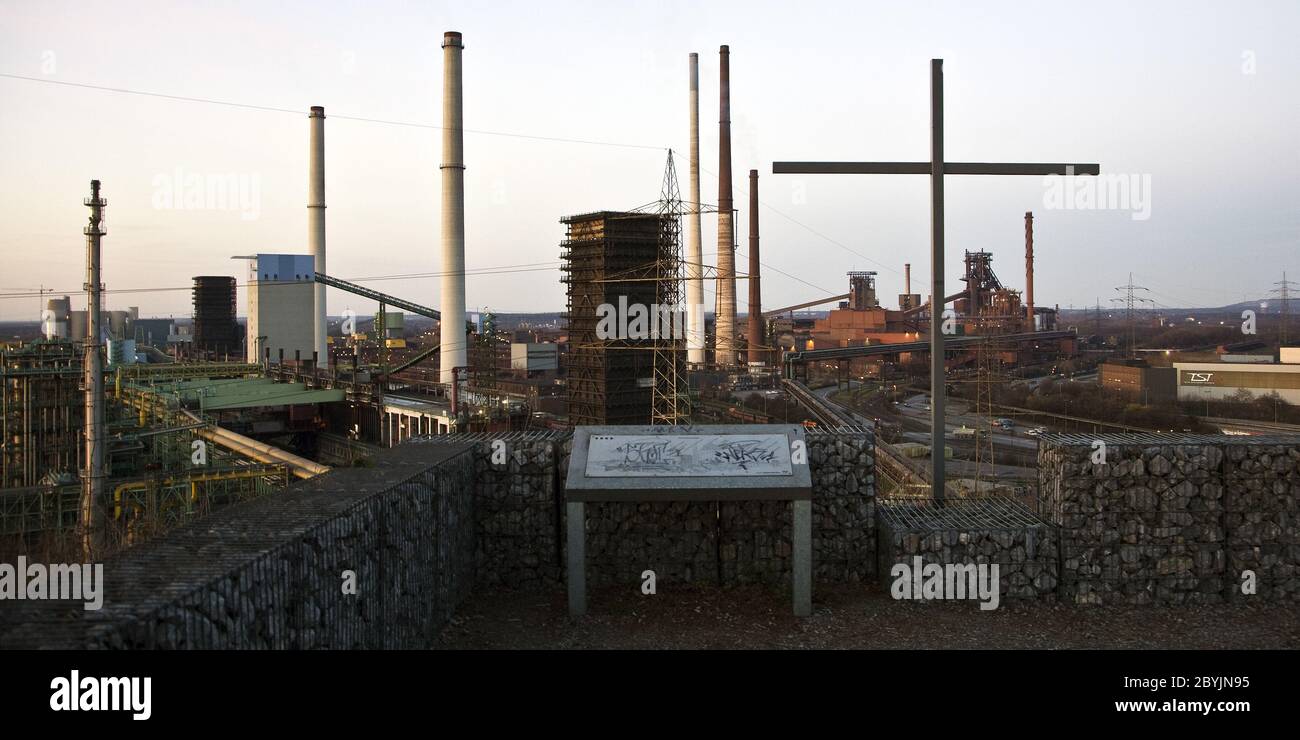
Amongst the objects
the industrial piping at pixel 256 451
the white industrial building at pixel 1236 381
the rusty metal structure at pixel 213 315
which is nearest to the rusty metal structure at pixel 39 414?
the industrial piping at pixel 256 451

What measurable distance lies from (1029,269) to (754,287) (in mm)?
28679

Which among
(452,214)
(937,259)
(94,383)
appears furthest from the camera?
(452,214)

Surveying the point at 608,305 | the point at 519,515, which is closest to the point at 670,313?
the point at 608,305

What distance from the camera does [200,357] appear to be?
72.9 meters

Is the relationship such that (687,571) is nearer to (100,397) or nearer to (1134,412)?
(100,397)

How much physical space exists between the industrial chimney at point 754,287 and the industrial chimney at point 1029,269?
2514 centimetres

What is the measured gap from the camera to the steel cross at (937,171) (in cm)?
1098

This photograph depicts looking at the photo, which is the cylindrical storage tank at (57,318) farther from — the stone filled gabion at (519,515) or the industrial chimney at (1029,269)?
the industrial chimney at (1029,269)

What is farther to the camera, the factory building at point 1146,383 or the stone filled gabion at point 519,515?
the factory building at point 1146,383

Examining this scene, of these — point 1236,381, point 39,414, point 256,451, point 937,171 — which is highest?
point 937,171

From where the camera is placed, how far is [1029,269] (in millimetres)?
79688

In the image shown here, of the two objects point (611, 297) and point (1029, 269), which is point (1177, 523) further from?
point (1029, 269)

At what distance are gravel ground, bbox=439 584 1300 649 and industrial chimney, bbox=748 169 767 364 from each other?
5703cm
